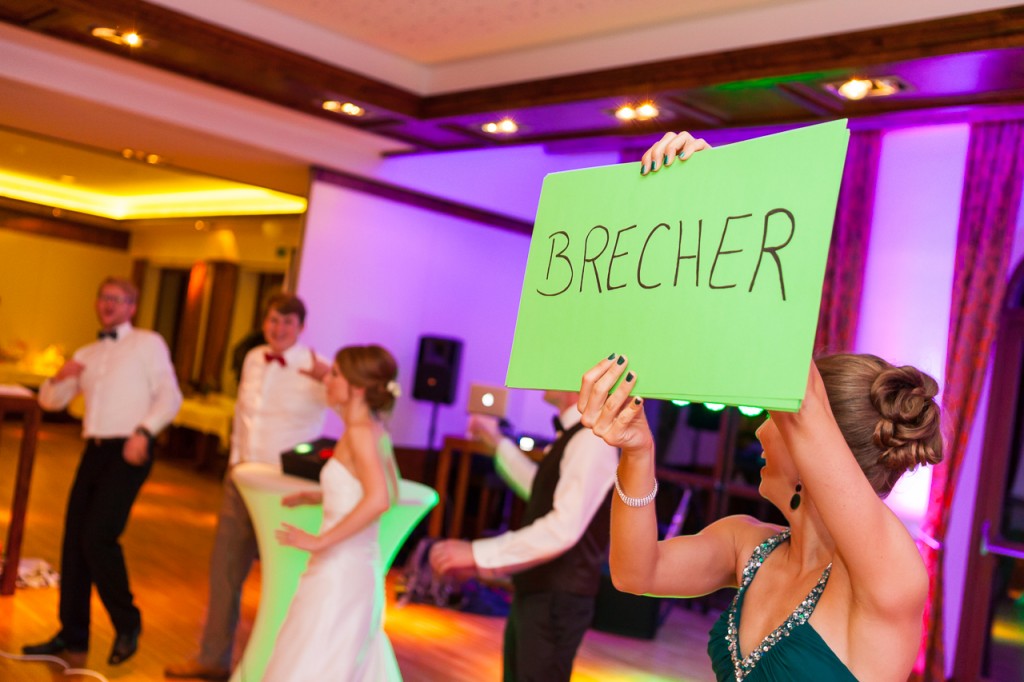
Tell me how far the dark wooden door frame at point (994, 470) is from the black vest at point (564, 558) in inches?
157

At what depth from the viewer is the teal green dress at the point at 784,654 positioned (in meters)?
1.40

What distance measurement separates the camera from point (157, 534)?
7.96m

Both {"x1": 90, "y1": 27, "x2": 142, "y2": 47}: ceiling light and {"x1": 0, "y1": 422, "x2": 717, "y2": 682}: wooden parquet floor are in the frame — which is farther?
Result: {"x1": 90, "y1": 27, "x2": 142, "y2": 47}: ceiling light

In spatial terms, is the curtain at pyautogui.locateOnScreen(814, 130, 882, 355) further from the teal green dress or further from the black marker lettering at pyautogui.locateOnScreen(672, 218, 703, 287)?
the black marker lettering at pyautogui.locateOnScreen(672, 218, 703, 287)

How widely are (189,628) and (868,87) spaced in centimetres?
459

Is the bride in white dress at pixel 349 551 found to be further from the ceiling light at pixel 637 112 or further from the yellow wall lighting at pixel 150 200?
the yellow wall lighting at pixel 150 200

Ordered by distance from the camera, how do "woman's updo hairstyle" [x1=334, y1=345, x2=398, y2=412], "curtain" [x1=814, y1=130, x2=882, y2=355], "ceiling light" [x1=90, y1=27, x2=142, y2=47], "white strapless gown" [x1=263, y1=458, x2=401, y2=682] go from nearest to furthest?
1. "white strapless gown" [x1=263, y1=458, x2=401, y2=682]
2. "woman's updo hairstyle" [x1=334, y1=345, x2=398, y2=412]
3. "ceiling light" [x1=90, y1=27, x2=142, y2=47]
4. "curtain" [x1=814, y1=130, x2=882, y2=355]

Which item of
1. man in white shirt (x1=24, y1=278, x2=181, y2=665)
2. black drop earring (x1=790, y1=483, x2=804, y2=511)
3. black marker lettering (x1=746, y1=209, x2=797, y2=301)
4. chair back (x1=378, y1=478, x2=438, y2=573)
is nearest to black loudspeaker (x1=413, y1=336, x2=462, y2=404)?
man in white shirt (x1=24, y1=278, x2=181, y2=665)

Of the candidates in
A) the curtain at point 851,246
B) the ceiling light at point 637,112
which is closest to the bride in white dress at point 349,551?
the ceiling light at point 637,112

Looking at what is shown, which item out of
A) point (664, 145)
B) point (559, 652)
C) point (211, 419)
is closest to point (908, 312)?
point (559, 652)

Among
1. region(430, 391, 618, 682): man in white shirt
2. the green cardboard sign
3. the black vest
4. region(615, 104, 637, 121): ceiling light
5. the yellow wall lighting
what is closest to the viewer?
the green cardboard sign

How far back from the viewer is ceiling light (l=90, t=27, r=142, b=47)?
5188 mm

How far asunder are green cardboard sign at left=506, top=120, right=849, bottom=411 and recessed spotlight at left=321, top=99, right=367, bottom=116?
4.94 meters

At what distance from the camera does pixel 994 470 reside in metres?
6.37
